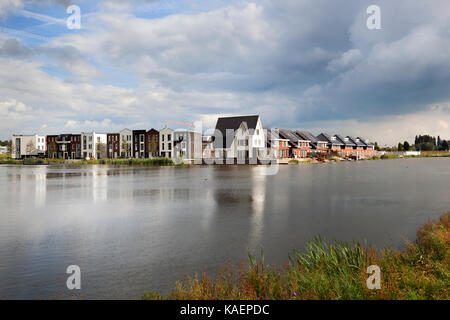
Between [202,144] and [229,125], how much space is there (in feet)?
33.8

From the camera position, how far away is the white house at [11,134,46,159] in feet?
349

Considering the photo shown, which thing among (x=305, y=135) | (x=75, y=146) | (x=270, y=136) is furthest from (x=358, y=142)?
(x=75, y=146)

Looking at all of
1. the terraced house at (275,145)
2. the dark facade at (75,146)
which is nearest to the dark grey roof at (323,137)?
the terraced house at (275,145)

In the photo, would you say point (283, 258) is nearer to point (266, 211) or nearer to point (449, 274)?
point (449, 274)

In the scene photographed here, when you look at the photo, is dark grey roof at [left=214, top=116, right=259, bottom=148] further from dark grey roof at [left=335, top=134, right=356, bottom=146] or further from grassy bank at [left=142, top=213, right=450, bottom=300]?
grassy bank at [left=142, top=213, right=450, bottom=300]

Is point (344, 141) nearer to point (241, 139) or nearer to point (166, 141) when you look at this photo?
point (241, 139)

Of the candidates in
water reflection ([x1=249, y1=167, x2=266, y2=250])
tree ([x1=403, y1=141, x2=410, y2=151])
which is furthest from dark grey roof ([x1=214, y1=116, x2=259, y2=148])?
tree ([x1=403, y1=141, x2=410, y2=151])

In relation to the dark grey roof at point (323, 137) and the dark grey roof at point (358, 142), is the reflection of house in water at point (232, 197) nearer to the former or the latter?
the dark grey roof at point (323, 137)
